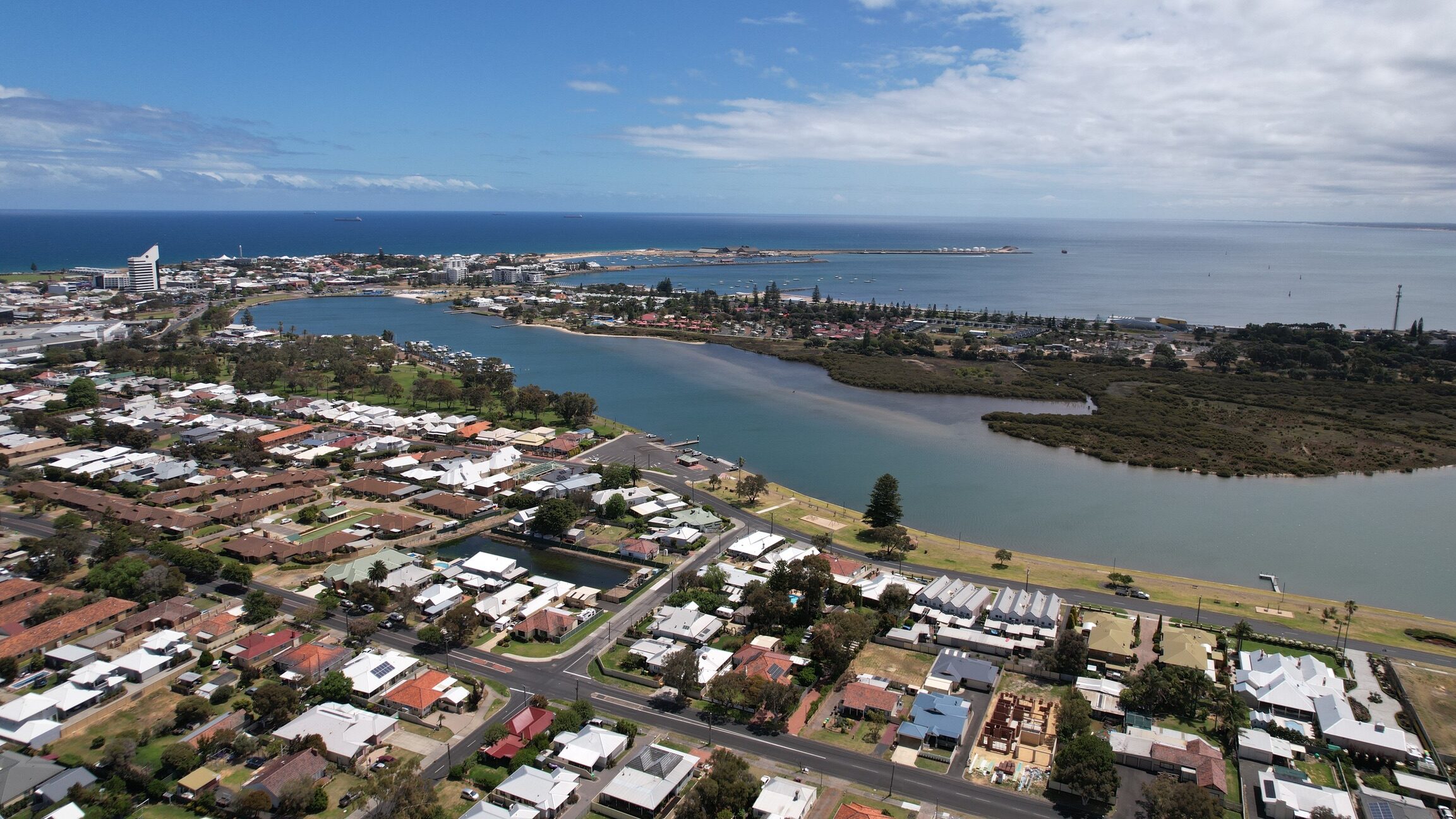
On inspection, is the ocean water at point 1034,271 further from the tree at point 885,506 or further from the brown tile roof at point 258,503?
the brown tile roof at point 258,503

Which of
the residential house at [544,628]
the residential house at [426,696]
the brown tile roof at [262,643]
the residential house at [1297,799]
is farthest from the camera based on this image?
the residential house at [544,628]

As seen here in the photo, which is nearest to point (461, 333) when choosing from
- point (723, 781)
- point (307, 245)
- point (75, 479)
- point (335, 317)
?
point (335, 317)

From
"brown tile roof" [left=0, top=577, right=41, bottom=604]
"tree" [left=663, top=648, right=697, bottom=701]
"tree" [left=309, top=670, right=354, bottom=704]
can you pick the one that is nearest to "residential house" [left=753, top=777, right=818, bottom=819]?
"tree" [left=663, top=648, right=697, bottom=701]

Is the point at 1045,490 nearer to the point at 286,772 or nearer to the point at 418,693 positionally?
the point at 418,693

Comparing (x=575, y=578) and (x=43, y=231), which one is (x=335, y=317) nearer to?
(x=575, y=578)

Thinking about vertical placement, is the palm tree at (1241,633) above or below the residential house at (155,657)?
above

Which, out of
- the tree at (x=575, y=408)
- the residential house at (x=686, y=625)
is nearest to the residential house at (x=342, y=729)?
the residential house at (x=686, y=625)
